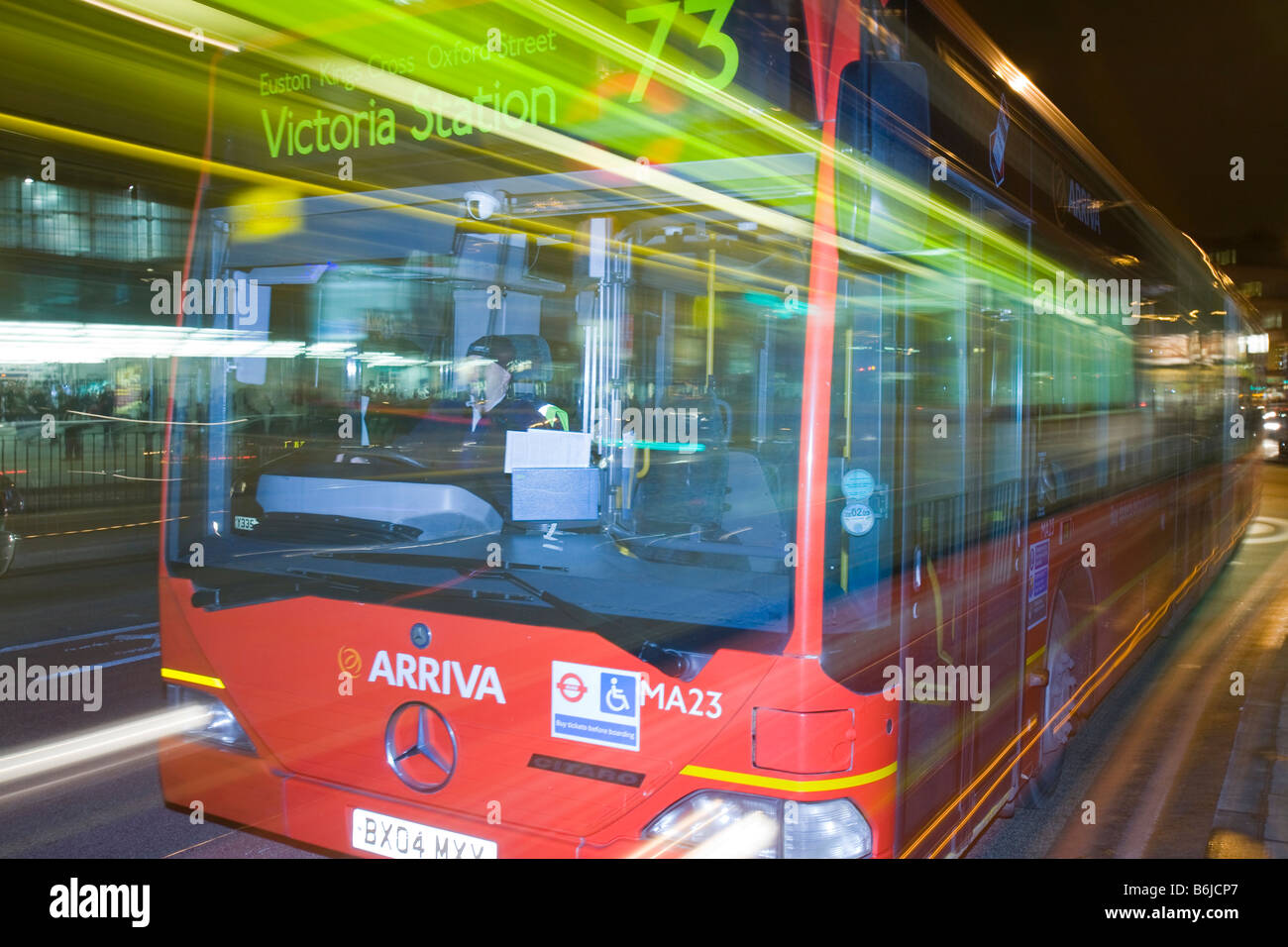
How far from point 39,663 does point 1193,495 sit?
30.4 ft

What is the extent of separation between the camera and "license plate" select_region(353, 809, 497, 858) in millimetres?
2945

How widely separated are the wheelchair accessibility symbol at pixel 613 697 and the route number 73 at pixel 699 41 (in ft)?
4.97

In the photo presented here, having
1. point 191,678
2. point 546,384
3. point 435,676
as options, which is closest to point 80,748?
point 191,678

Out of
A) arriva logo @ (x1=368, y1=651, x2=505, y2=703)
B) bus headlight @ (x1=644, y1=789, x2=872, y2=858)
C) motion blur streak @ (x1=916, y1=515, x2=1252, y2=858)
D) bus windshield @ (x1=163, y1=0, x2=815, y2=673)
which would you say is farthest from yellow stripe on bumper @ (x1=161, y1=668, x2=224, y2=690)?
motion blur streak @ (x1=916, y1=515, x2=1252, y2=858)

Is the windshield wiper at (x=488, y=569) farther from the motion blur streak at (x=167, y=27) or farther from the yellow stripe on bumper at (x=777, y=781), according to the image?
the motion blur streak at (x=167, y=27)

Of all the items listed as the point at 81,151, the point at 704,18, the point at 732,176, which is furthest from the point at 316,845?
the point at 81,151

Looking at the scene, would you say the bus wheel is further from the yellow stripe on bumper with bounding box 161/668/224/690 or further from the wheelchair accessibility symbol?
the yellow stripe on bumper with bounding box 161/668/224/690

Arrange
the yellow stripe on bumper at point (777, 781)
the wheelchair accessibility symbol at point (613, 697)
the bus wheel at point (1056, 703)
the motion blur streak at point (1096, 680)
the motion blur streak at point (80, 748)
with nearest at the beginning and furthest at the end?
the yellow stripe on bumper at point (777, 781) < the wheelchair accessibility symbol at point (613, 697) < the motion blur streak at point (1096, 680) < the bus wheel at point (1056, 703) < the motion blur streak at point (80, 748)

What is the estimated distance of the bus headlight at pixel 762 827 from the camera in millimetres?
2611

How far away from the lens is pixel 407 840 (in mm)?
3033

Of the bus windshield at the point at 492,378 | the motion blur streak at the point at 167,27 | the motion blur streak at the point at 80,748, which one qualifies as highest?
the motion blur streak at the point at 167,27

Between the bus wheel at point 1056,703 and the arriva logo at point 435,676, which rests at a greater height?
the arriva logo at point 435,676

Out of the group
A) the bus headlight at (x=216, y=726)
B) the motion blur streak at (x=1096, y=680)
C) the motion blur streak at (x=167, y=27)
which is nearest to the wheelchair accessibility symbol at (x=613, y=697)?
the motion blur streak at (x=1096, y=680)

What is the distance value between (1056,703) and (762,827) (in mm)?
2908
